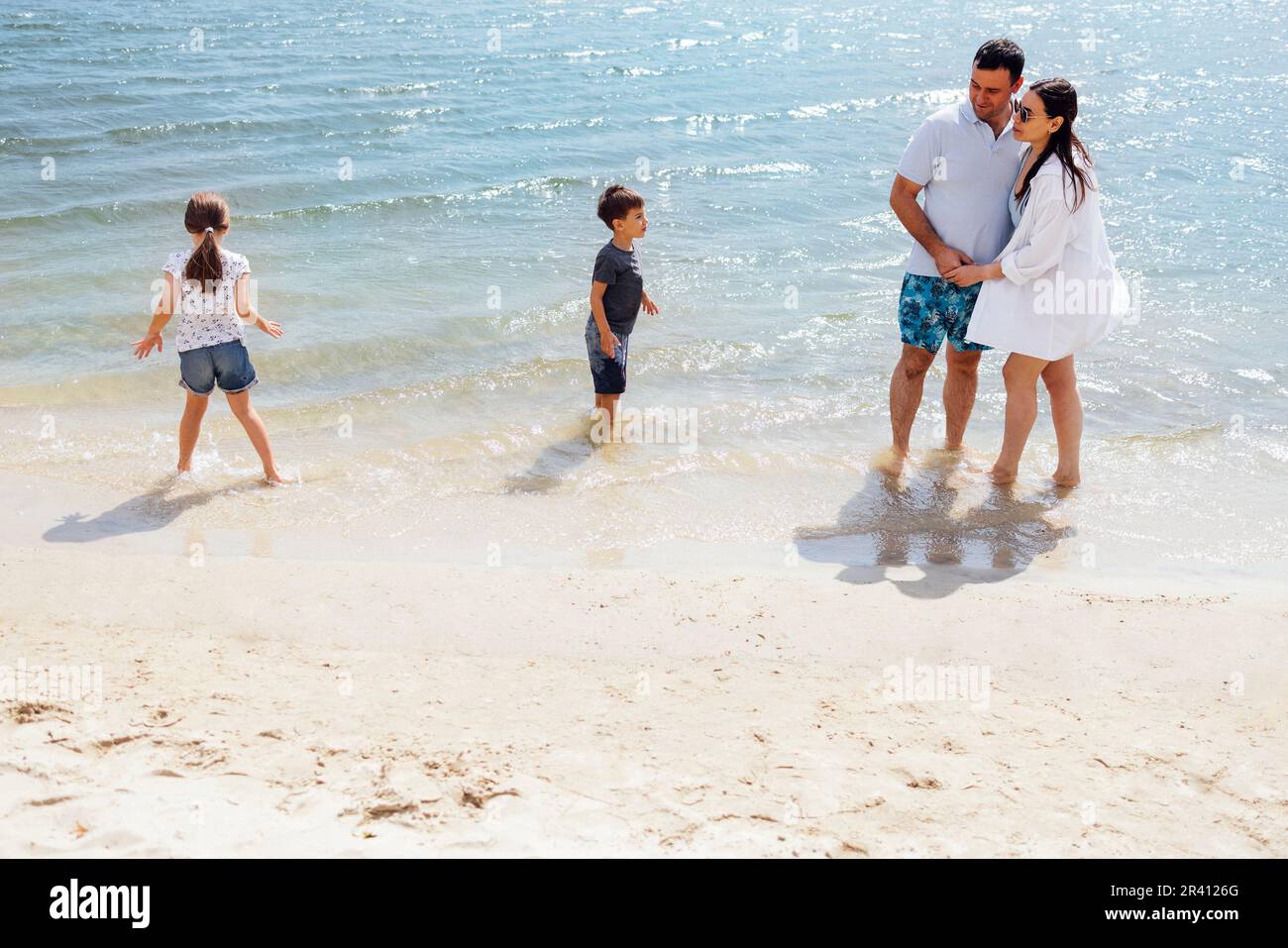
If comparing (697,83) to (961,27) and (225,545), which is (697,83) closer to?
(961,27)

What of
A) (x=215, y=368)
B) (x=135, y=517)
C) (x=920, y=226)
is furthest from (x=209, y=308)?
(x=920, y=226)

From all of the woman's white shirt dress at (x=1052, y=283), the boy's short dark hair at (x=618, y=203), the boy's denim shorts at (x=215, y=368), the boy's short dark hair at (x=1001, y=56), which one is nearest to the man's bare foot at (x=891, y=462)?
the woman's white shirt dress at (x=1052, y=283)

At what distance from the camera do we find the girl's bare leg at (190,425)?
5.93 metres

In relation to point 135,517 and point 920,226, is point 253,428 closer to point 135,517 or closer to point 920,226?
point 135,517

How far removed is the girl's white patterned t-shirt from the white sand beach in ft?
3.90

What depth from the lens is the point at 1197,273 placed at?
9.80 metres

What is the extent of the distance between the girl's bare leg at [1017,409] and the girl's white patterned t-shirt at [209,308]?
3938 millimetres

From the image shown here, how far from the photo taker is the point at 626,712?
3.80 meters

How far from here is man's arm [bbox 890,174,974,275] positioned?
5.56m

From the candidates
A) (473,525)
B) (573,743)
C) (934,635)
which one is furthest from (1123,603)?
(473,525)

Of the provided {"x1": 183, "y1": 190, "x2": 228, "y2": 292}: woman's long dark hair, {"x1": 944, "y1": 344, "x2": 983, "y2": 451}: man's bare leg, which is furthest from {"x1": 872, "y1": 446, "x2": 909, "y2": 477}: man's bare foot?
{"x1": 183, "y1": 190, "x2": 228, "y2": 292}: woman's long dark hair

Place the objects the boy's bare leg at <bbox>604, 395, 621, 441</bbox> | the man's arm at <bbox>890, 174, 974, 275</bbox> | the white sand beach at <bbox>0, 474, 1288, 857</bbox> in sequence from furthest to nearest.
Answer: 1. the boy's bare leg at <bbox>604, 395, 621, 441</bbox>
2. the man's arm at <bbox>890, 174, 974, 275</bbox>
3. the white sand beach at <bbox>0, 474, 1288, 857</bbox>

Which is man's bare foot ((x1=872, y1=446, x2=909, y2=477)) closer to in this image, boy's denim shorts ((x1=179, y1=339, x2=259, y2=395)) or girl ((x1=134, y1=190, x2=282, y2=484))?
girl ((x1=134, y1=190, x2=282, y2=484))

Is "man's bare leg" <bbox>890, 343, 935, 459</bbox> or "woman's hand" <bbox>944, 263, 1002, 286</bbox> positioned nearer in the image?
"woman's hand" <bbox>944, 263, 1002, 286</bbox>
